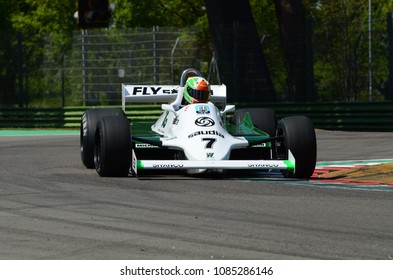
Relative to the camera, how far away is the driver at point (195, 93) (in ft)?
45.7

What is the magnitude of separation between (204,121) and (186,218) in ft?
11.9

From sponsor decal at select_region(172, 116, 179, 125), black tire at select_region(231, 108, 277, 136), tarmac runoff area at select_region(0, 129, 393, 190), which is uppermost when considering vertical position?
sponsor decal at select_region(172, 116, 179, 125)

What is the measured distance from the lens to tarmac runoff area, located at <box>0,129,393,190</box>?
1283 centimetres

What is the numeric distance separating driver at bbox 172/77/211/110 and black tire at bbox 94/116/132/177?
1.28 metres

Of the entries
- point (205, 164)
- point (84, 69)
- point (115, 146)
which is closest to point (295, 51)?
point (84, 69)

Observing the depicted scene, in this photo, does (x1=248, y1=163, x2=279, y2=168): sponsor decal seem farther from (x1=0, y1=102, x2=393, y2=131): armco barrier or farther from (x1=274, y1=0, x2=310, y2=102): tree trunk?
(x1=274, y1=0, x2=310, y2=102): tree trunk

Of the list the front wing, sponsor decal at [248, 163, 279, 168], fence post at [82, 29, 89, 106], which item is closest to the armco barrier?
fence post at [82, 29, 89, 106]

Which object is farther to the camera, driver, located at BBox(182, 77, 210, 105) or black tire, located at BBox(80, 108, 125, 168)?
black tire, located at BBox(80, 108, 125, 168)

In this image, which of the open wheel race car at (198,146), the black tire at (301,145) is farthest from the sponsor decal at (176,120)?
the black tire at (301,145)

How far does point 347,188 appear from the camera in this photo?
12.0 metres

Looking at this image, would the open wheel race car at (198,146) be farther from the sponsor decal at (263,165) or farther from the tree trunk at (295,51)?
the tree trunk at (295,51)

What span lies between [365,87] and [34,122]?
8.95m
